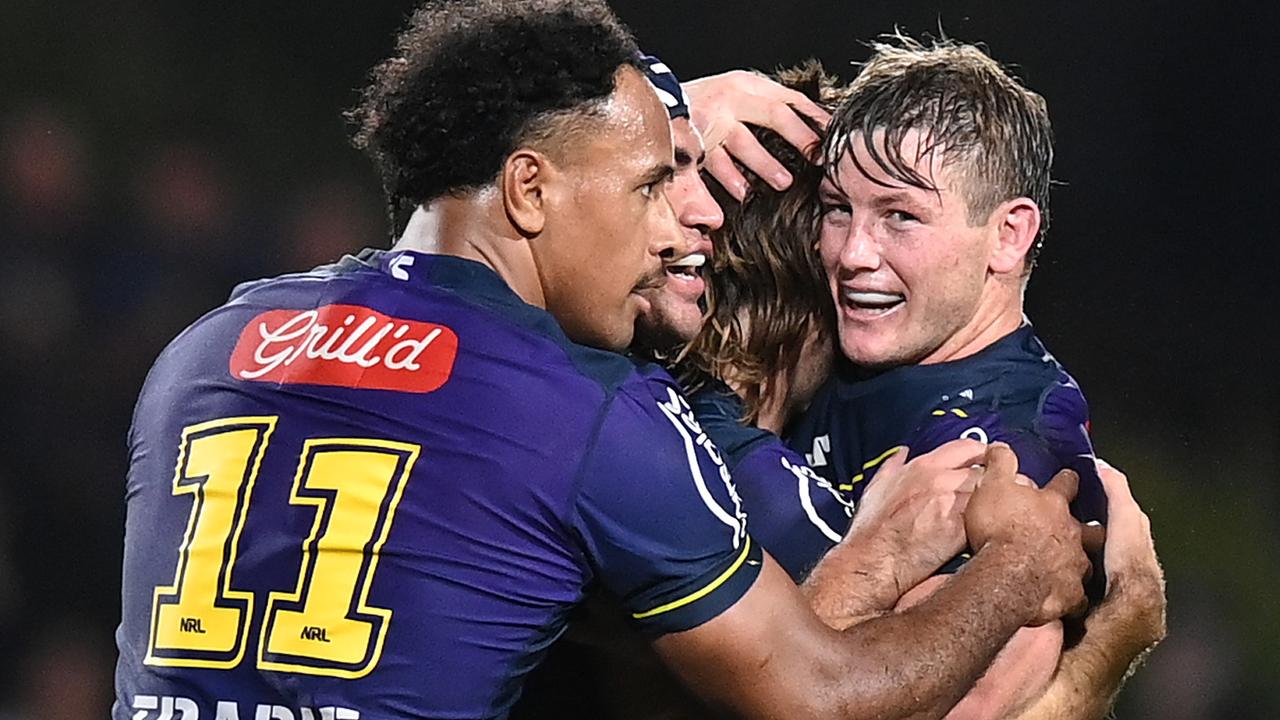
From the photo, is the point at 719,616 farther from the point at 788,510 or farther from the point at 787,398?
the point at 787,398

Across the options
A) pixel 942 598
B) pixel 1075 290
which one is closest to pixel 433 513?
pixel 942 598

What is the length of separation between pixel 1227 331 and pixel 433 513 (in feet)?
10.5

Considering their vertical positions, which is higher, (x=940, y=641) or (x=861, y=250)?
(x=861, y=250)

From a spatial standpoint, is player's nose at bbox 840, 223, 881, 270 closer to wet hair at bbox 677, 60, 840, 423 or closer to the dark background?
wet hair at bbox 677, 60, 840, 423

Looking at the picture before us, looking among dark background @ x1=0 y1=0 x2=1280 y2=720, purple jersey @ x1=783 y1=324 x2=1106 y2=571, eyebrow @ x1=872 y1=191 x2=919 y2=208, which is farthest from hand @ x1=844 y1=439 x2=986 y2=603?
dark background @ x1=0 y1=0 x2=1280 y2=720

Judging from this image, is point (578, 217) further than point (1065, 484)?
No

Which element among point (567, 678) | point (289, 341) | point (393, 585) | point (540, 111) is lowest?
point (567, 678)

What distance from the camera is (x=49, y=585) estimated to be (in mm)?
4023

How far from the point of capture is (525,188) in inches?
83.5

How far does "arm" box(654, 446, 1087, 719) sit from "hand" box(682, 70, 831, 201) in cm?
73

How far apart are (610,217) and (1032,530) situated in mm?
763

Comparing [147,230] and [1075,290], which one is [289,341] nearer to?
[147,230]

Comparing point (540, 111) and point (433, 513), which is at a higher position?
point (540, 111)

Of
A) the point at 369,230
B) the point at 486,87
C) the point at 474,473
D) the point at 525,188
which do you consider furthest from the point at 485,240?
the point at 369,230
